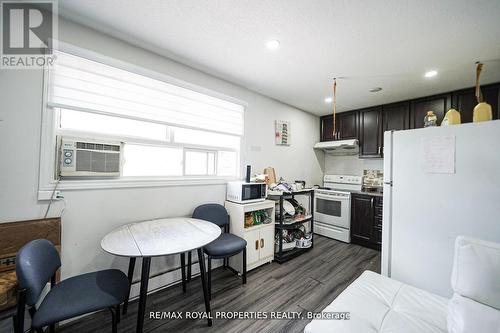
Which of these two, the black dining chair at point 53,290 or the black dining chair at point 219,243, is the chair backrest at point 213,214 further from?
the black dining chair at point 53,290

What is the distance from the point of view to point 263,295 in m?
2.04

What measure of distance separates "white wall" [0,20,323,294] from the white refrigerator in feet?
6.54

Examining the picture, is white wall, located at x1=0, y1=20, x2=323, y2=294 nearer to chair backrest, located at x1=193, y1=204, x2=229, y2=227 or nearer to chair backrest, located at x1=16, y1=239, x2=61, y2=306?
chair backrest, located at x1=193, y1=204, x2=229, y2=227

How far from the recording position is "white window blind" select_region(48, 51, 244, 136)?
167 cm

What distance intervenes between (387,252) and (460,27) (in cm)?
202

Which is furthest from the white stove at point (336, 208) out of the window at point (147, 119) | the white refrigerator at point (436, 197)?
the window at point (147, 119)

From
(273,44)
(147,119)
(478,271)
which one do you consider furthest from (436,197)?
(147,119)

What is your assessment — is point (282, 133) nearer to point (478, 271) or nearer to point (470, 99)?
point (470, 99)

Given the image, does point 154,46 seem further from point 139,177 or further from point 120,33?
point 139,177

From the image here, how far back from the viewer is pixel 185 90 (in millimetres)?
2383

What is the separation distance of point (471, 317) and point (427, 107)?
3331mm

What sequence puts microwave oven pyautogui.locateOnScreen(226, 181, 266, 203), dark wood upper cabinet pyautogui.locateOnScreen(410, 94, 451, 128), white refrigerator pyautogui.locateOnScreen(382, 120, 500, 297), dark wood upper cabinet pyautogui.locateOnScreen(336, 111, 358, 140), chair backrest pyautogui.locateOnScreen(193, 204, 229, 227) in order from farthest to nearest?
dark wood upper cabinet pyautogui.locateOnScreen(336, 111, 358, 140)
dark wood upper cabinet pyautogui.locateOnScreen(410, 94, 451, 128)
microwave oven pyautogui.locateOnScreen(226, 181, 266, 203)
chair backrest pyautogui.locateOnScreen(193, 204, 229, 227)
white refrigerator pyautogui.locateOnScreen(382, 120, 500, 297)

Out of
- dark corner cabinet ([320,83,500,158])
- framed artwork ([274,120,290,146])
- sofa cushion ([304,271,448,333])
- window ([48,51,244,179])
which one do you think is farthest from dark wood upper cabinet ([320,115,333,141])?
sofa cushion ([304,271,448,333])

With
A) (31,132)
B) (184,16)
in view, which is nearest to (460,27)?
(184,16)
